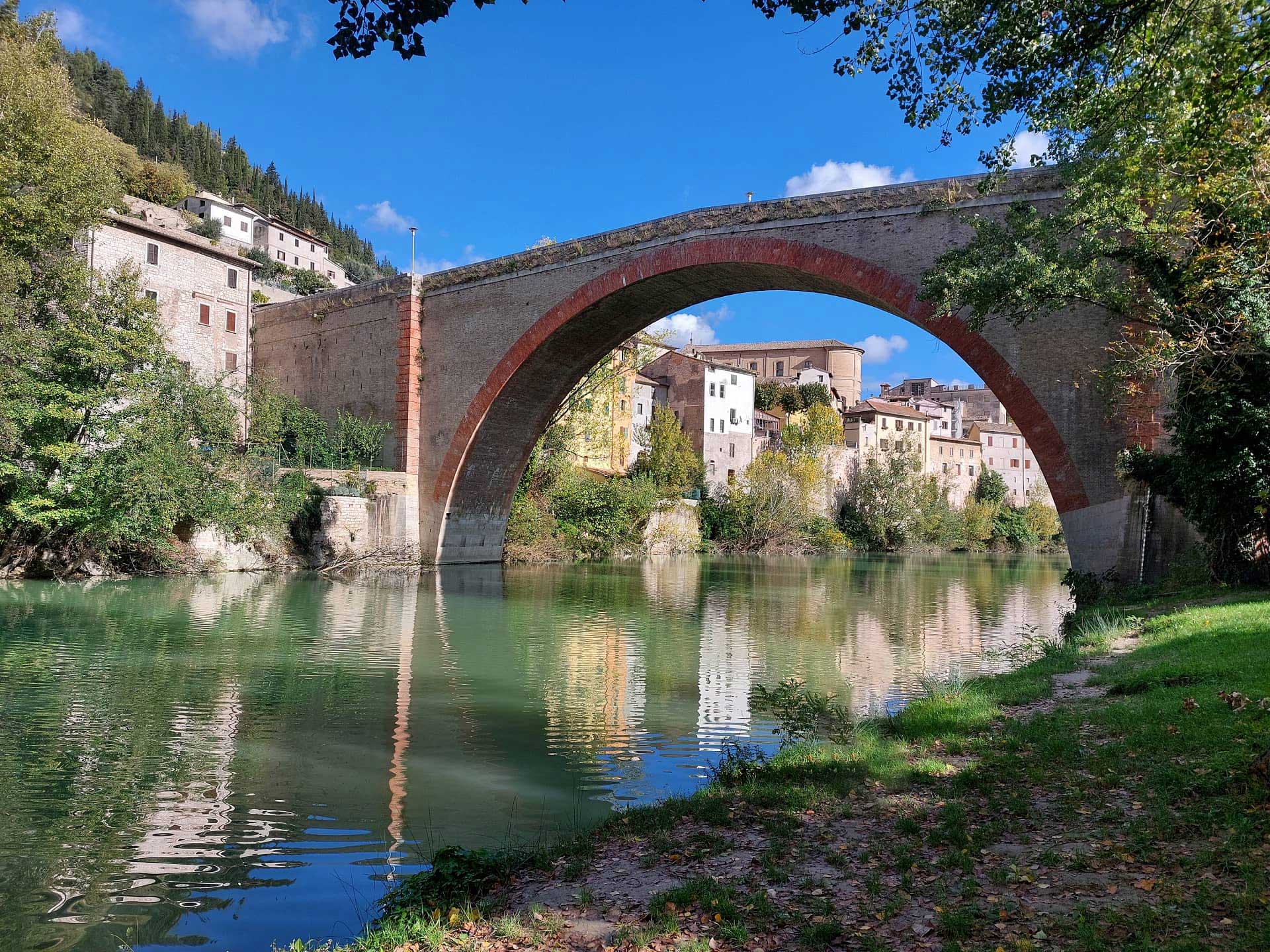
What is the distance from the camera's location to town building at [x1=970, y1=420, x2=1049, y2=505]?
76.2m

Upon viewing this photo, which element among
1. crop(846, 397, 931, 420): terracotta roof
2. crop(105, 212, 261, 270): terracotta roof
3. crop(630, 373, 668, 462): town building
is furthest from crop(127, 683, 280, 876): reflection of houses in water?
crop(846, 397, 931, 420): terracotta roof

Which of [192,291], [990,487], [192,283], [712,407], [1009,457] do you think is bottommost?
[990,487]

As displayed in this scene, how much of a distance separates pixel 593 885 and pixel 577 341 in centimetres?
1957

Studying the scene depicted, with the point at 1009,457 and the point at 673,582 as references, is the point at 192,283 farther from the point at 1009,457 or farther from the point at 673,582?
the point at 1009,457

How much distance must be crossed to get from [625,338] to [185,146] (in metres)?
75.1

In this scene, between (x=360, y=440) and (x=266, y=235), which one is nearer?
(x=360, y=440)

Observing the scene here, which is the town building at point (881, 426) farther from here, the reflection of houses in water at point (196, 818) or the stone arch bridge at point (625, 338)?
the reflection of houses in water at point (196, 818)

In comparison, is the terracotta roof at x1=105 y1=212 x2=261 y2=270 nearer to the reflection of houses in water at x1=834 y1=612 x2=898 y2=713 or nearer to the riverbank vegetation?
the riverbank vegetation

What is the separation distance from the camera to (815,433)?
52.9 m

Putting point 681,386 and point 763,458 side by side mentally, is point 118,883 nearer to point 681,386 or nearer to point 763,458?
point 763,458

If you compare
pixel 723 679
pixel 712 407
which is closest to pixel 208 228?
pixel 712 407

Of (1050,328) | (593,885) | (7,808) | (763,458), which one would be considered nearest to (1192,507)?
(1050,328)

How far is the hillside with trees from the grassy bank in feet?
245

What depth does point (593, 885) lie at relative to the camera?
13.3ft
